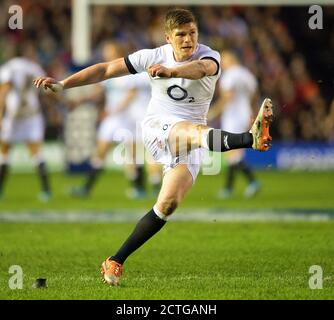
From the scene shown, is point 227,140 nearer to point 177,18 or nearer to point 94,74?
point 177,18

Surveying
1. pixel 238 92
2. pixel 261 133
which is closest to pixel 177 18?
pixel 261 133

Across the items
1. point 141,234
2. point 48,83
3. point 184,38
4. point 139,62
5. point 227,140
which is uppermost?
point 184,38

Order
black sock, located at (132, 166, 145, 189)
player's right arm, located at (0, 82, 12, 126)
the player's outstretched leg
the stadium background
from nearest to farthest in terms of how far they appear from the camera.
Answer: the player's outstretched leg → the stadium background → player's right arm, located at (0, 82, 12, 126) → black sock, located at (132, 166, 145, 189)

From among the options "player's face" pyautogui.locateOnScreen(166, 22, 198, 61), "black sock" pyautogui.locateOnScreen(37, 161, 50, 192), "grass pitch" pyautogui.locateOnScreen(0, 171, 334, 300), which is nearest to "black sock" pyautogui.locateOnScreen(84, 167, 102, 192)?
"grass pitch" pyautogui.locateOnScreen(0, 171, 334, 300)

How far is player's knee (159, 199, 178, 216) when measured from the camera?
8.06 meters

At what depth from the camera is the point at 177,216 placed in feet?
46.2

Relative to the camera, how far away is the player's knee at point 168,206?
806cm

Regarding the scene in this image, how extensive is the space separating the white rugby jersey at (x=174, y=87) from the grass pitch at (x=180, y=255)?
1490 mm

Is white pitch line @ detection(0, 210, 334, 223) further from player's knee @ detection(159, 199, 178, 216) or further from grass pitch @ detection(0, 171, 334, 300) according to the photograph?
player's knee @ detection(159, 199, 178, 216)

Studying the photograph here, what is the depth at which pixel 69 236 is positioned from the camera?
11719mm

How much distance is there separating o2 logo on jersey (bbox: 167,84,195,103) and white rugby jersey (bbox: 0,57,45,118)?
8.43m

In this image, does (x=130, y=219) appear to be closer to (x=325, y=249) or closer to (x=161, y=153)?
(x=325, y=249)

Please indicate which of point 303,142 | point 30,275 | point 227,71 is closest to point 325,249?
point 30,275

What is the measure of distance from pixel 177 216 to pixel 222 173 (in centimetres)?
876
